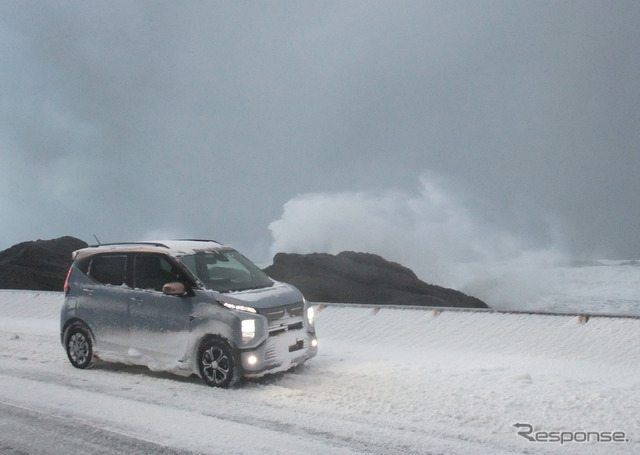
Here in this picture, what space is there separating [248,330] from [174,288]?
1.23m

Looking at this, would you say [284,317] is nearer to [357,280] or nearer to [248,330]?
[248,330]

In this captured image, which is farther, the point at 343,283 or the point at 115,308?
the point at 343,283

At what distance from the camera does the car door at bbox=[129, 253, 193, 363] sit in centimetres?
775

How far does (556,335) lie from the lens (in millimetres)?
9773

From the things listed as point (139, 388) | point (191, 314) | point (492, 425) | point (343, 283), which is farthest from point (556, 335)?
point (343, 283)

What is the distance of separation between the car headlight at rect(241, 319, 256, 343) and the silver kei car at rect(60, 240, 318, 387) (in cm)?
1

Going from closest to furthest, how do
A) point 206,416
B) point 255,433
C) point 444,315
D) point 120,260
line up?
1. point 255,433
2. point 206,416
3. point 120,260
4. point 444,315

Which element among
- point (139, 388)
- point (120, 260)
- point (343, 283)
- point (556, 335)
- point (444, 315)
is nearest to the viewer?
point (139, 388)

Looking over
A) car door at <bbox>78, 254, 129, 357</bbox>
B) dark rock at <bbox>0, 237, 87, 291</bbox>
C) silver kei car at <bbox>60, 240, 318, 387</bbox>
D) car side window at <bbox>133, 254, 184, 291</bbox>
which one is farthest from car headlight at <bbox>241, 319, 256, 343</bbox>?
dark rock at <bbox>0, 237, 87, 291</bbox>

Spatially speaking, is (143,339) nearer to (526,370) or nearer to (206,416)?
(206,416)

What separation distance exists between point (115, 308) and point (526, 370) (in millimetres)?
6091

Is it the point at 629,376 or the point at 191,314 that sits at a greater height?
the point at 191,314

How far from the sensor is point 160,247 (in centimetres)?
837

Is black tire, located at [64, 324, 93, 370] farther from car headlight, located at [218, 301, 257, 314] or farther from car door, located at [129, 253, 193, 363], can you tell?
car headlight, located at [218, 301, 257, 314]
